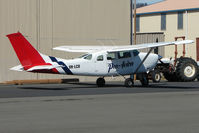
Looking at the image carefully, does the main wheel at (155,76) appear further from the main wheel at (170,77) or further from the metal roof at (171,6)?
the metal roof at (171,6)

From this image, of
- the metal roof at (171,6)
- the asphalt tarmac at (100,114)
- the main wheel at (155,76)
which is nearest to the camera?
the asphalt tarmac at (100,114)

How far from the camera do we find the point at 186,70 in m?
32.3

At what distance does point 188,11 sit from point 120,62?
103 feet

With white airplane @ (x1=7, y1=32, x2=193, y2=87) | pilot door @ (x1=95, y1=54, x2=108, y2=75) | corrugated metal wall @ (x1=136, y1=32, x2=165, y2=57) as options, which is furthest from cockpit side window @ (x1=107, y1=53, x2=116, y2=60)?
corrugated metal wall @ (x1=136, y1=32, x2=165, y2=57)

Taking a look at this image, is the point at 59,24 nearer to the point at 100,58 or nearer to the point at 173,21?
the point at 100,58

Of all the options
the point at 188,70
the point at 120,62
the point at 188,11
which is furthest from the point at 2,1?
the point at 188,11

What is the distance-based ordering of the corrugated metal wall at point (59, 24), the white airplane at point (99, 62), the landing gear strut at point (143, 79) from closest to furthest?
the white airplane at point (99, 62), the landing gear strut at point (143, 79), the corrugated metal wall at point (59, 24)

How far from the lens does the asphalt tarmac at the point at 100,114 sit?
443 inches

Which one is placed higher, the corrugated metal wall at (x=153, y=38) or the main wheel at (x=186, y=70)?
the corrugated metal wall at (x=153, y=38)

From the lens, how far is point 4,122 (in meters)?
12.3

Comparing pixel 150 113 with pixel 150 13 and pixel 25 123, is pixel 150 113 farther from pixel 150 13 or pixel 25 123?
pixel 150 13

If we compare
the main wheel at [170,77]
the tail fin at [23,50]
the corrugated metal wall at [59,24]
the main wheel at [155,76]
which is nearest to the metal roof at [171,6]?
the corrugated metal wall at [59,24]

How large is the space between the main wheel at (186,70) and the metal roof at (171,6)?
2282 cm

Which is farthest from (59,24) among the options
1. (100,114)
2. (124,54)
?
(100,114)
